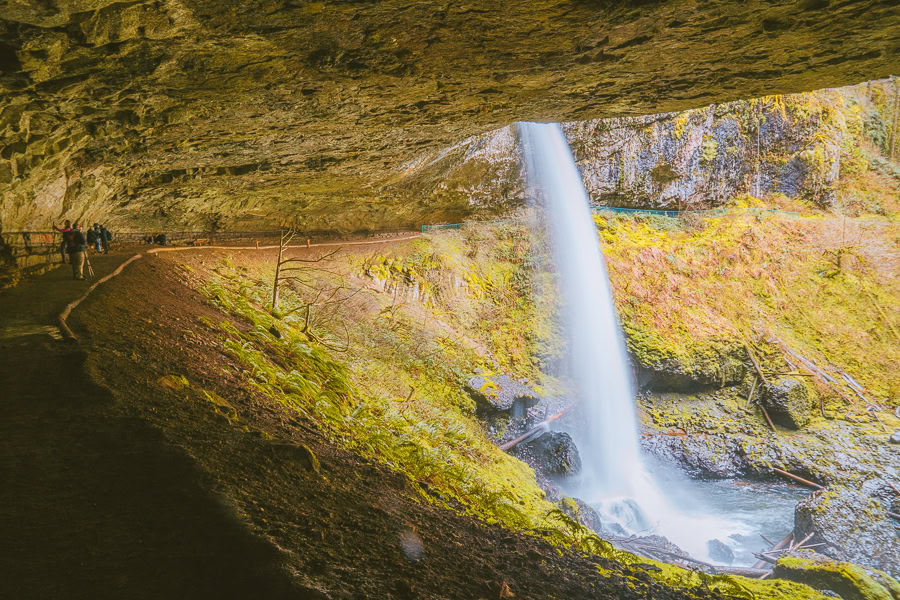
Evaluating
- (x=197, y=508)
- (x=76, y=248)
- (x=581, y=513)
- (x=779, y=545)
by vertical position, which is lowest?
(x=779, y=545)

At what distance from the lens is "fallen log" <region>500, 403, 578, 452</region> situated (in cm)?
1382

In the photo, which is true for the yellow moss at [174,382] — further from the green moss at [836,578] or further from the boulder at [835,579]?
the green moss at [836,578]

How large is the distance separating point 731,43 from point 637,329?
13.6 metres

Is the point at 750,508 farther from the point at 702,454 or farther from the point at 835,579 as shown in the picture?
the point at 835,579

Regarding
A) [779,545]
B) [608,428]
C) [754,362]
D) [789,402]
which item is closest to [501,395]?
[608,428]

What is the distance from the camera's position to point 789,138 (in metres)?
22.5

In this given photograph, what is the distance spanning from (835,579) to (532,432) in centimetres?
816

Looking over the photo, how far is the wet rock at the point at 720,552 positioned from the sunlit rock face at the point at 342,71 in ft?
31.4

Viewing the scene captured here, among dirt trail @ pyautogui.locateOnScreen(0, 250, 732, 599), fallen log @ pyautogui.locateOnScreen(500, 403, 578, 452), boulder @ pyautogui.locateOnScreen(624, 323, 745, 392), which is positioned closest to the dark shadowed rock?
fallen log @ pyautogui.locateOnScreen(500, 403, 578, 452)

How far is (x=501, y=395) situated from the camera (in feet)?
48.2

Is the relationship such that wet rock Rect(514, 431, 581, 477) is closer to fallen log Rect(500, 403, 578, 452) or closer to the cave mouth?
fallen log Rect(500, 403, 578, 452)

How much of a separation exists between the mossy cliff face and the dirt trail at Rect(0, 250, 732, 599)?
16.6 metres

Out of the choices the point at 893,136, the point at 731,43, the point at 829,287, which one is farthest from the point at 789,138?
the point at 731,43

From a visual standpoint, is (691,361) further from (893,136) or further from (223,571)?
(893,136)
